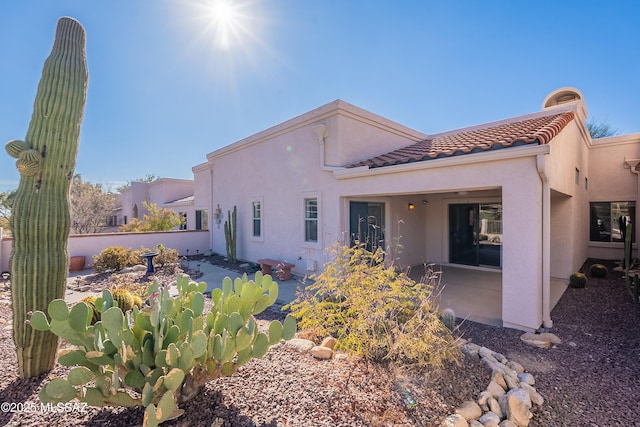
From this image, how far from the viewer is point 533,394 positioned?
148 inches

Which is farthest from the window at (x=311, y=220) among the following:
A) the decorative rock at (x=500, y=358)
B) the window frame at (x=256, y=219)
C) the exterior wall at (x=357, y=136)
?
the decorative rock at (x=500, y=358)

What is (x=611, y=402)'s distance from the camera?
3.72 meters

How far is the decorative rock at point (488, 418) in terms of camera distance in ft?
10.3

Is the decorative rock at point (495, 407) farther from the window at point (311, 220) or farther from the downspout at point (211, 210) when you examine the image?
the downspout at point (211, 210)

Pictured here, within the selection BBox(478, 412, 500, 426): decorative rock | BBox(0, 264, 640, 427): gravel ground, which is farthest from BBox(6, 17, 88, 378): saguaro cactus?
BBox(478, 412, 500, 426): decorative rock

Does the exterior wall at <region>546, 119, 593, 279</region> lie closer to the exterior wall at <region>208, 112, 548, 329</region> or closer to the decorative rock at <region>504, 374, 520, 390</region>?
the exterior wall at <region>208, 112, 548, 329</region>

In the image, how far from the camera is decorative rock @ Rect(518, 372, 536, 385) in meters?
4.07

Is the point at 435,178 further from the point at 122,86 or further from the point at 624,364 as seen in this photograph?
the point at 122,86

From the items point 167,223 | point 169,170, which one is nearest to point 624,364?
point 167,223

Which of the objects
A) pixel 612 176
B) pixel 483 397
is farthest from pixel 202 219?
pixel 612 176

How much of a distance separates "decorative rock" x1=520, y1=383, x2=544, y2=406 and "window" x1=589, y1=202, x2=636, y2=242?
13749 millimetres

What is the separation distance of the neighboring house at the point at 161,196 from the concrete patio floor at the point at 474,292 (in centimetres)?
1671

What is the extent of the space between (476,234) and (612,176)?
728cm

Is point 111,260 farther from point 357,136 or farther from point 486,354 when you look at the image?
point 486,354
